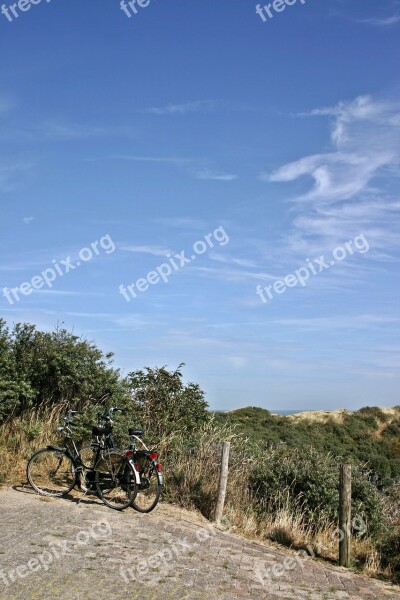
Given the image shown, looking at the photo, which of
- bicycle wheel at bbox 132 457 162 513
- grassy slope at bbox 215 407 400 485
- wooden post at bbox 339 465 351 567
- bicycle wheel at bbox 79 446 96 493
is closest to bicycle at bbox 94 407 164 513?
bicycle wheel at bbox 132 457 162 513

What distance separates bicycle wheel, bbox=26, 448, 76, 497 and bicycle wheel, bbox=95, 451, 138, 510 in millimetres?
597

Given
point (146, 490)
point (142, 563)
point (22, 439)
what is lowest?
point (142, 563)

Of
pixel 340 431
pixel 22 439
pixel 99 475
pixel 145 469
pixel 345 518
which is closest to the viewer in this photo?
pixel 345 518

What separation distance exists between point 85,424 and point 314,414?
22131 millimetres

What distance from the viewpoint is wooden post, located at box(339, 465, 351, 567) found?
9.60 m

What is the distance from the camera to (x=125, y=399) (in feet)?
47.1

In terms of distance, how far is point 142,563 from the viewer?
310 inches

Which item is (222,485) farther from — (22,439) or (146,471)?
(22,439)

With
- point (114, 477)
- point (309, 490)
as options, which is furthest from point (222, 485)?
point (309, 490)

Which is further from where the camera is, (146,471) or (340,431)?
(340,431)

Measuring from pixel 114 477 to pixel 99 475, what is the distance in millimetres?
297

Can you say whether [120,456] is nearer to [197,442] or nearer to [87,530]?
[87,530]

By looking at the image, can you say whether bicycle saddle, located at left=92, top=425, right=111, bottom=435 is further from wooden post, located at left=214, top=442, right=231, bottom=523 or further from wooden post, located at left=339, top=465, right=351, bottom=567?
wooden post, located at left=339, top=465, right=351, bottom=567

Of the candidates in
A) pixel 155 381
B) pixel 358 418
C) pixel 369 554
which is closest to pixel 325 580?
pixel 369 554
